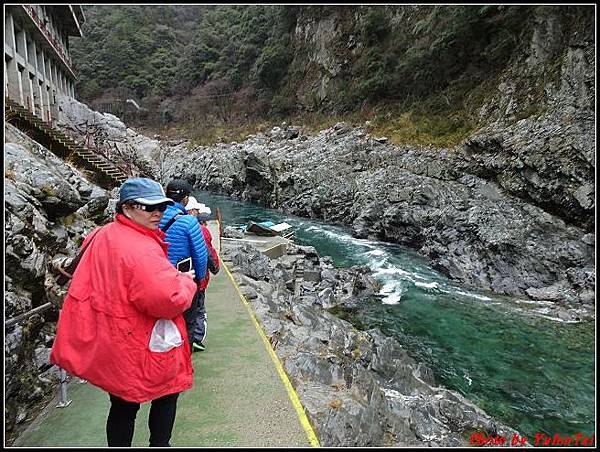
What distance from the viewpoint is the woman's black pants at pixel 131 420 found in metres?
2.32

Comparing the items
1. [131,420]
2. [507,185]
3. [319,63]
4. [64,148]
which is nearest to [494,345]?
[131,420]

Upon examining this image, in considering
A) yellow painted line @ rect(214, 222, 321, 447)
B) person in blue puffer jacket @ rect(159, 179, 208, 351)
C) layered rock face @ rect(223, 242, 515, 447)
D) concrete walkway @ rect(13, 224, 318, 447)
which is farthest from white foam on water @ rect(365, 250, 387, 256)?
person in blue puffer jacket @ rect(159, 179, 208, 351)

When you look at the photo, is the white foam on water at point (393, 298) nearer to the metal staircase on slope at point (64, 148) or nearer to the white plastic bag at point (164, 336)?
the metal staircase on slope at point (64, 148)

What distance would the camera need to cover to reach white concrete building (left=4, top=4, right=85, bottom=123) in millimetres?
17438

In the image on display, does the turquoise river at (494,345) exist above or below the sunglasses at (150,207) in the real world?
below

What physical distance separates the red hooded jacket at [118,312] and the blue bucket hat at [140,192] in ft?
0.64

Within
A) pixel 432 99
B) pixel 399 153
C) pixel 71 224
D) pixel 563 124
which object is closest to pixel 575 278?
pixel 563 124

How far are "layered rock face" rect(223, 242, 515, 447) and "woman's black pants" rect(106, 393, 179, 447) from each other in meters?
1.59

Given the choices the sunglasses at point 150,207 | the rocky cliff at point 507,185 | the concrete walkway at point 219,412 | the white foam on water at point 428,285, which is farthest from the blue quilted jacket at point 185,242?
the rocky cliff at point 507,185

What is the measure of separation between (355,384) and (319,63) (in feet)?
139

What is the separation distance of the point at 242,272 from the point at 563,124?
1476 cm

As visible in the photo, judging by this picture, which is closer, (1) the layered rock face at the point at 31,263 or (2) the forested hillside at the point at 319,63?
(1) the layered rock face at the point at 31,263

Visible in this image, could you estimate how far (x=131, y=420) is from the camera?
237 cm

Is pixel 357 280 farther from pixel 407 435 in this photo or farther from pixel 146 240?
pixel 146 240
